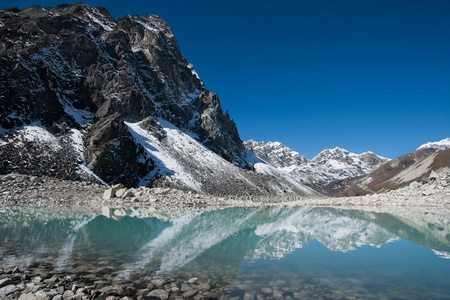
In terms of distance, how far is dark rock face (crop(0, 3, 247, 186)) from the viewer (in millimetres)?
58031

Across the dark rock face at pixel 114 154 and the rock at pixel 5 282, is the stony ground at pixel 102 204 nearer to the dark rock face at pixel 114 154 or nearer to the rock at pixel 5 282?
the rock at pixel 5 282

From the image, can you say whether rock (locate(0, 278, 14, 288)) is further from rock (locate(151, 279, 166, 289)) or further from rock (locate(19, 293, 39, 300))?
rock (locate(151, 279, 166, 289))

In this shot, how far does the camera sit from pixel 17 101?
5562 centimetres

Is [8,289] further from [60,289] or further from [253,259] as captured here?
[253,259]

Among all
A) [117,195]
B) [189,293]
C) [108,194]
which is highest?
[108,194]

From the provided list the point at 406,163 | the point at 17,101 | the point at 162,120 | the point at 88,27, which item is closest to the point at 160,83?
the point at 162,120

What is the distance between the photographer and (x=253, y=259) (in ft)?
39.3

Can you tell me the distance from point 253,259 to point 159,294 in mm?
5346

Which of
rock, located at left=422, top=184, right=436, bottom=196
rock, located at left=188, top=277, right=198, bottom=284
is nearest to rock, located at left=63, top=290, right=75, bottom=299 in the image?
rock, located at left=188, top=277, right=198, bottom=284

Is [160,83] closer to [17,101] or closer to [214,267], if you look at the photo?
[17,101]

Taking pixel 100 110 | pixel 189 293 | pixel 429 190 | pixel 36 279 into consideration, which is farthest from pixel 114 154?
pixel 429 190

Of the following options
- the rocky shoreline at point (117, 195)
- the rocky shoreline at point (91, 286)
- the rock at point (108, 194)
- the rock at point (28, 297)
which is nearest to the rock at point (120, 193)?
the rocky shoreline at point (117, 195)

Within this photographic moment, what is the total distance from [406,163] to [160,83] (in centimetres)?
18310

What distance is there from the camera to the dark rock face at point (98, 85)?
190 feet
